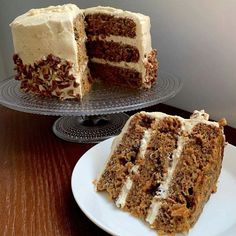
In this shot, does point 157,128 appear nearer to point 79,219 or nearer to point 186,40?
point 79,219

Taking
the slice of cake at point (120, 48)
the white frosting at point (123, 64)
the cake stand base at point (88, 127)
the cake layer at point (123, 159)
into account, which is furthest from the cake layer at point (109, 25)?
the cake layer at point (123, 159)

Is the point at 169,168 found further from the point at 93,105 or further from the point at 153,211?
the point at 93,105

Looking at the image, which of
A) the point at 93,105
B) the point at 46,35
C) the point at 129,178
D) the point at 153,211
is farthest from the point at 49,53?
the point at 153,211

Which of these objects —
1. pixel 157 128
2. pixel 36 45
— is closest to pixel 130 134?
pixel 157 128

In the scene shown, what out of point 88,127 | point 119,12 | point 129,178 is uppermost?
point 119,12

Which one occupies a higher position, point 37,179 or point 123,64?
point 123,64

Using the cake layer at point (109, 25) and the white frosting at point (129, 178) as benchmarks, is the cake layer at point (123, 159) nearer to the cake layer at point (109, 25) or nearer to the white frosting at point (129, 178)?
the white frosting at point (129, 178)

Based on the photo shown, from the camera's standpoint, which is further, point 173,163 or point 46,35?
point 46,35
